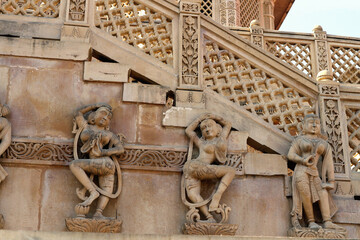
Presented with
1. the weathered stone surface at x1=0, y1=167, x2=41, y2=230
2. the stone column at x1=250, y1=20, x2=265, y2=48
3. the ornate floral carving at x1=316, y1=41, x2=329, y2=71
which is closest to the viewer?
the weathered stone surface at x1=0, y1=167, x2=41, y2=230

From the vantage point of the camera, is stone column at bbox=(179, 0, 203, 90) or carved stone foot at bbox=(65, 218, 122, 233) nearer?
carved stone foot at bbox=(65, 218, 122, 233)

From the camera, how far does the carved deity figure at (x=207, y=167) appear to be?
11.6m

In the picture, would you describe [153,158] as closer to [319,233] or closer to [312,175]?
[312,175]

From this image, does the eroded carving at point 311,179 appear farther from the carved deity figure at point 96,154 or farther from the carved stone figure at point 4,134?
the carved stone figure at point 4,134

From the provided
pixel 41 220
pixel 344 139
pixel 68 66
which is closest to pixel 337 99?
pixel 344 139

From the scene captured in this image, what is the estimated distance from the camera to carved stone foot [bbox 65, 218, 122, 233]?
36.3ft

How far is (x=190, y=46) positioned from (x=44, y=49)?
8.01 feet

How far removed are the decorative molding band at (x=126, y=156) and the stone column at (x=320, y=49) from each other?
399cm

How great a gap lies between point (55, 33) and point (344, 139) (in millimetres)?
5134

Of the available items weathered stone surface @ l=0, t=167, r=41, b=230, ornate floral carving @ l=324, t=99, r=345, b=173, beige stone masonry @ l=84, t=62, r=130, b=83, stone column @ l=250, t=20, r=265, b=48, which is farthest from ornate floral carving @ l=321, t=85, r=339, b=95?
weathered stone surface @ l=0, t=167, r=41, b=230

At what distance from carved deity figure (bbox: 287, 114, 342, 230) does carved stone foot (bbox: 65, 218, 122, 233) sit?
2.89 m

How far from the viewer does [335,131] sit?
1270 cm

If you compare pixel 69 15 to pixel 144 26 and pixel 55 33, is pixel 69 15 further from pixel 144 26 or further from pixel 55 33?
pixel 144 26

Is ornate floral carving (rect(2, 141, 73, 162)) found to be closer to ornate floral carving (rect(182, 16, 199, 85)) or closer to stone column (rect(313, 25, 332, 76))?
ornate floral carving (rect(182, 16, 199, 85))
